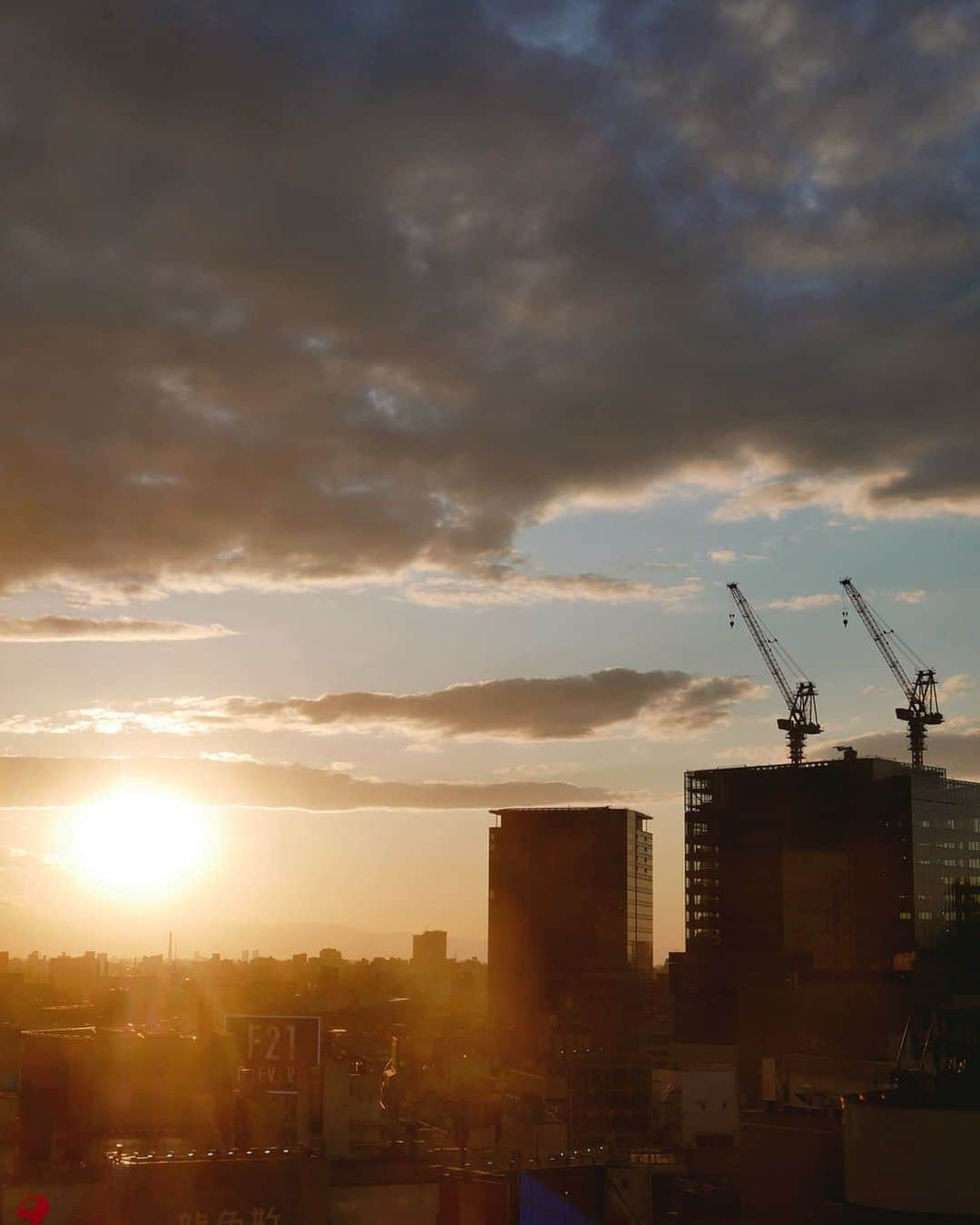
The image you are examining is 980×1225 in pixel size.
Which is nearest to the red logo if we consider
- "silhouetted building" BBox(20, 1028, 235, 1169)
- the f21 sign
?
"silhouetted building" BBox(20, 1028, 235, 1169)

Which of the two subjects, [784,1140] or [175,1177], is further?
[784,1140]

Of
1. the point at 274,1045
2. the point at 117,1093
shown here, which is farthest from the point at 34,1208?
the point at 274,1045

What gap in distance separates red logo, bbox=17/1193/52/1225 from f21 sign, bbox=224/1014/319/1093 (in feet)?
126

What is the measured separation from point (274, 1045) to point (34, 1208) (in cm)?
4170

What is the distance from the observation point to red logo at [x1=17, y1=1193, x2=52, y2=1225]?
6378cm

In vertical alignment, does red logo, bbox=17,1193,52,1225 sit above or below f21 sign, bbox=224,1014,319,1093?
below

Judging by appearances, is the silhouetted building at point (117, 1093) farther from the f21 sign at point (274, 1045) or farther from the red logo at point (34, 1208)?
the red logo at point (34, 1208)

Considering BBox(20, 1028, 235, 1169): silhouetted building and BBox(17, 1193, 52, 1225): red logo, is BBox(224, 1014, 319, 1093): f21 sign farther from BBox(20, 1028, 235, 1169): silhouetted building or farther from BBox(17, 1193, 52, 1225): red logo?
BBox(17, 1193, 52, 1225): red logo

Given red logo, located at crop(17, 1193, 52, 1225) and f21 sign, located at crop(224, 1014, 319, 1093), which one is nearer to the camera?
red logo, located at crop(17, 1193, 52, 1225)

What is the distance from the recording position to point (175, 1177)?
6281 centimetres

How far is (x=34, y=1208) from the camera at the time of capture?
64062mm

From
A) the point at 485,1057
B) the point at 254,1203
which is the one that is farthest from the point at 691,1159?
the point at 485,1057

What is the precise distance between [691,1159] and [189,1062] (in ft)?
131

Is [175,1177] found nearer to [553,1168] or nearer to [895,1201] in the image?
[553,1168]
